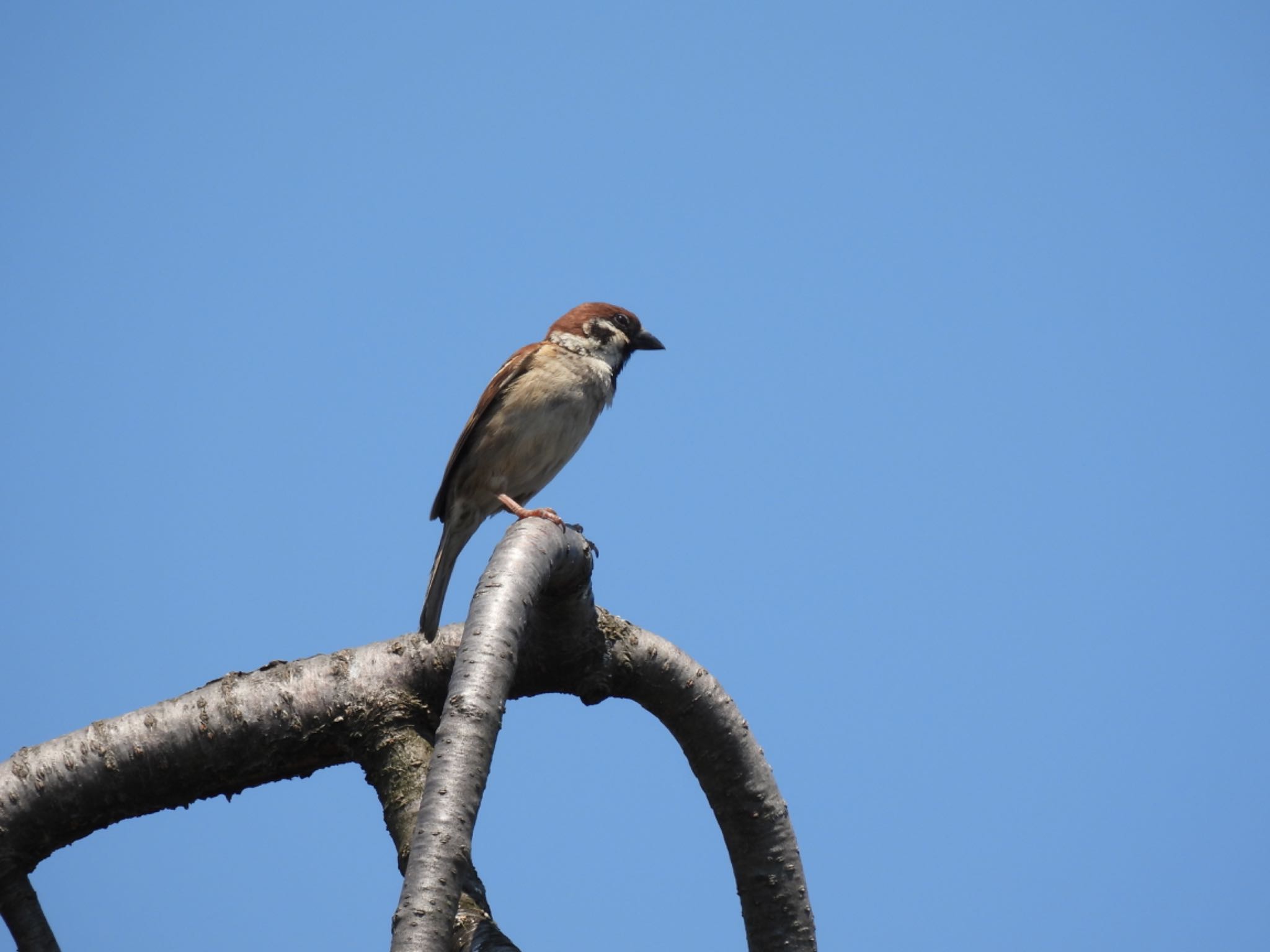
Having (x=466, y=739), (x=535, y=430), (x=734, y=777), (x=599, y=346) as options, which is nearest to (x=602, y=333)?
(x=599, y=346)

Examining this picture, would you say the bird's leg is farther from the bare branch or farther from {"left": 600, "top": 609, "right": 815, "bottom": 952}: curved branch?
the bare branch

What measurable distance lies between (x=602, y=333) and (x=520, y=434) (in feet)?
2.78

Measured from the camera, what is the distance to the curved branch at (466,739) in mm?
1771

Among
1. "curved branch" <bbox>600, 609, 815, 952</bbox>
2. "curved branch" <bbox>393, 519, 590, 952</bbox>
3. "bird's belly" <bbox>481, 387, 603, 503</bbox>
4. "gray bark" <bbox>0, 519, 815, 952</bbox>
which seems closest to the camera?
"curved branch" <bbox>393, 519, 590, 952</bbox>

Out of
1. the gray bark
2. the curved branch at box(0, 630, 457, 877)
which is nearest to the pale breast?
the gray bark

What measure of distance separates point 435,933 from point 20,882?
161cm

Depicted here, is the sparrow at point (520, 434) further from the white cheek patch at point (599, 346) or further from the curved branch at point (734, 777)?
the curved branch at point (734, 777)

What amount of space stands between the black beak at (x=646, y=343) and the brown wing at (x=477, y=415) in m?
0.63

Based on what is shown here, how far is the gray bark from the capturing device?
274 cm

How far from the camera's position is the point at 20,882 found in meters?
2.82

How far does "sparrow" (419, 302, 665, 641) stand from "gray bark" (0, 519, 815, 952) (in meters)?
1.96

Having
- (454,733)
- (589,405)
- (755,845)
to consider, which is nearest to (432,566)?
(589,405)

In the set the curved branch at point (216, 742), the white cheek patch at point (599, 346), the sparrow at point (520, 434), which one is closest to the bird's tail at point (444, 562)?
the sparrow at point (520, 434)

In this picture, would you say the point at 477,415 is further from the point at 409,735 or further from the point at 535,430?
the point at 409,735
